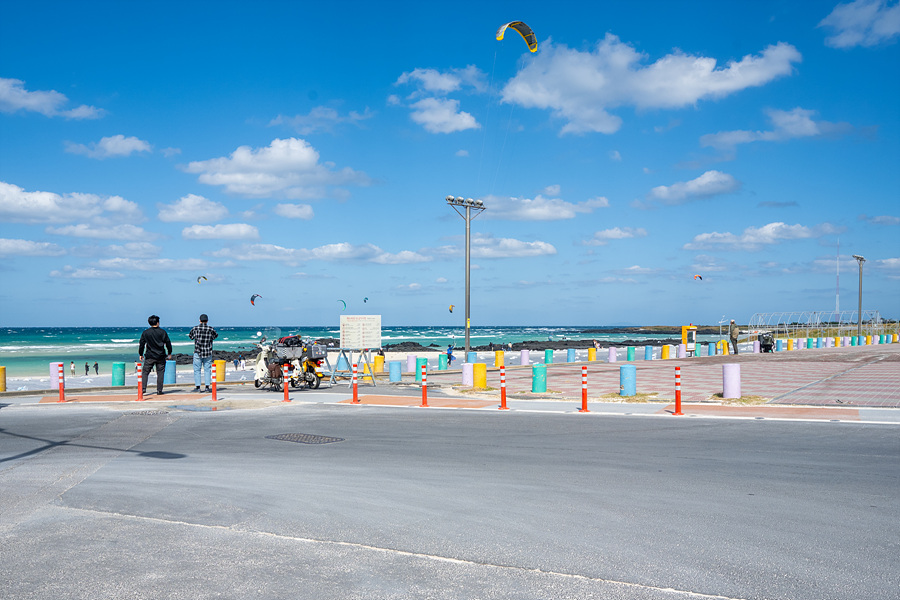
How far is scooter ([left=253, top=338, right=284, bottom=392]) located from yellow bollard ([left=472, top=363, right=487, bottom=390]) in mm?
5750

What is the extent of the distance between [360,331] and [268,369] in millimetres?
3430

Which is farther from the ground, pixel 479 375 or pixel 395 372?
pixel 479 375

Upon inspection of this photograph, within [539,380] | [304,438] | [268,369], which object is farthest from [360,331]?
[304,438]

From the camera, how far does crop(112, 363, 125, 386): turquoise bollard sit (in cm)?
2412

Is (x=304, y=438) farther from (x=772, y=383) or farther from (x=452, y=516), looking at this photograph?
(x=772, y=383)

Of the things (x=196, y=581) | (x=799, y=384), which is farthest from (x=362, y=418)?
(x=799, y=384)

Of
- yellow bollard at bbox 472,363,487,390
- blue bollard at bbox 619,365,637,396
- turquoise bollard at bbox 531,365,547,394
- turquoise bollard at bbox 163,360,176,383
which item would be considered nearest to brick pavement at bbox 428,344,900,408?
turquoise bollard at bbox 531,365,547,394

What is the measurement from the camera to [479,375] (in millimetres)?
21984

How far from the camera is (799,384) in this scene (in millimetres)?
22609

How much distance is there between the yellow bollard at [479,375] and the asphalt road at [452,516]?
9.84 meters

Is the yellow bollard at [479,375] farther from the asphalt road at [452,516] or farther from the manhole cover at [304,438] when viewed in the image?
the manhole cover at [304,438]

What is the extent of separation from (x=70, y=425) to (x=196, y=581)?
990 centimetres

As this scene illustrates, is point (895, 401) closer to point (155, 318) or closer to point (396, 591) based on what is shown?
point (396, 591)

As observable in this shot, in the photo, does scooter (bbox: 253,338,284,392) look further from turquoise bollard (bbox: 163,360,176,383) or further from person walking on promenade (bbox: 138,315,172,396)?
turquoise bollard (bbox: 163,360,176,383)
